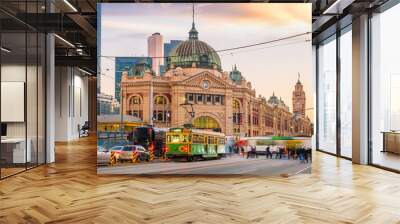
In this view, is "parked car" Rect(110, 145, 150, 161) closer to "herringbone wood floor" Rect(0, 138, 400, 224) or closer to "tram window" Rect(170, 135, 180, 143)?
"herringbone wood floor" Rect(0, 138, 400, 224)

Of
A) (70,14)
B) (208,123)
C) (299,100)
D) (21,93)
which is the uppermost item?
(70,14)

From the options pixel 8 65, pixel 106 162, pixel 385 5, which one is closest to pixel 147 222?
pixel 106 162

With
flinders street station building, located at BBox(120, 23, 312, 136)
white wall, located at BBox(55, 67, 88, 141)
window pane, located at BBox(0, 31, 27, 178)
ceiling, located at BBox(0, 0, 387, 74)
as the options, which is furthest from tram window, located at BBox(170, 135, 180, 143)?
white wall, located at BBox(55, 67, 88, 141)

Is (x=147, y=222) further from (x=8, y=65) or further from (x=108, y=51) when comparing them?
(x=8, y=65)

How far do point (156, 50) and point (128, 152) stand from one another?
192 centimetres

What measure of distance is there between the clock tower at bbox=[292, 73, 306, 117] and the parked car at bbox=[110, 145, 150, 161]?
2863 mm

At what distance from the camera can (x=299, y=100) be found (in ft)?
24.9

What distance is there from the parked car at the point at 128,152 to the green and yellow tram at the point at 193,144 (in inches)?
→ 15.8

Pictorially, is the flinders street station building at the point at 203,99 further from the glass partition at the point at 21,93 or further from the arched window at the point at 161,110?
the glass partition at the point at 21,93

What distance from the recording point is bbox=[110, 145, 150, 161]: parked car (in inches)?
290

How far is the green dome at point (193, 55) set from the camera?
743 cm

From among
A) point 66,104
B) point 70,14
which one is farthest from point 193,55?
point 66,104

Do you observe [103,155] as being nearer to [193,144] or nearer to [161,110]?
[161,110]

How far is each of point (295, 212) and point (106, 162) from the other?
390cm
